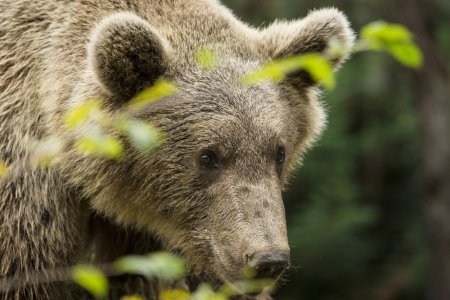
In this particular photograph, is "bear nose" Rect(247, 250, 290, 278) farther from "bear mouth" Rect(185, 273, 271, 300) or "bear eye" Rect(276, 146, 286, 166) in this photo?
"bear eye" Rect(276, 146, 286, 166)

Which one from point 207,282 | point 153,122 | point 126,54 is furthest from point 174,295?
point 126,54

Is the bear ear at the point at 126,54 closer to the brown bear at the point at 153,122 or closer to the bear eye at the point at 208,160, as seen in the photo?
the brown bear at the point at 153,122

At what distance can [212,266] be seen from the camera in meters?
6.49

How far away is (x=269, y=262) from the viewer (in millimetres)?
5746

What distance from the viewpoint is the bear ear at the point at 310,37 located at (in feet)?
23.0

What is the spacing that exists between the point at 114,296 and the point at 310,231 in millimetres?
8091

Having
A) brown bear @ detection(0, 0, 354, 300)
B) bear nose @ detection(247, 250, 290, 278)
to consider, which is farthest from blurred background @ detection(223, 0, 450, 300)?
bear nose @ detection(247, 250, 290, 278)

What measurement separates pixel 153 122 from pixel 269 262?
1.33m

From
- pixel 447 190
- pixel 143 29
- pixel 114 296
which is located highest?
pixel 143 29

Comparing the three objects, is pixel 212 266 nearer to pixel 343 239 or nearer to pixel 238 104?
pixel 238 104

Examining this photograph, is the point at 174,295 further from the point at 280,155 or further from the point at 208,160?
the point at 280,155

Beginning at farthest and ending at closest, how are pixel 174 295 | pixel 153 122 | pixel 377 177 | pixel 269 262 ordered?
pixel 377 177, pixel 153 122, pixel 269 262, pixel 174 295

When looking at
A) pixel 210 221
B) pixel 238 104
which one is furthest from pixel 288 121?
pixel 210 221

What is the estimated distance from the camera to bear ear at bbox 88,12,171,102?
245 inches
